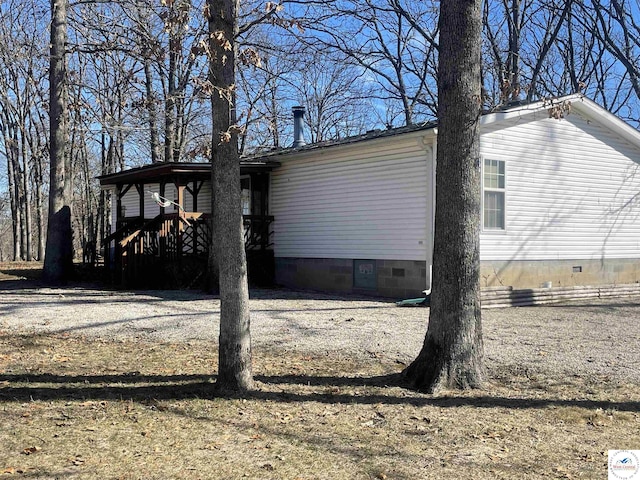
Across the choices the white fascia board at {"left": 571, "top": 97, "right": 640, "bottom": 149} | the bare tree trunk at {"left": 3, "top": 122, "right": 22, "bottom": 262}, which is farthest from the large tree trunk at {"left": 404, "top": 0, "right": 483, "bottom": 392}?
the bare tree trunk at {"left": 3, "top": 122, "right": 22, "bottom": 262}

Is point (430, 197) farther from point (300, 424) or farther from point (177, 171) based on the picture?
point (300, 424)

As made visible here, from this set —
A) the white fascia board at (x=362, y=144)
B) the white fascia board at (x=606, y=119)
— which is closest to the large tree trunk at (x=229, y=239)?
the white fascia board at (x=362, y=144)

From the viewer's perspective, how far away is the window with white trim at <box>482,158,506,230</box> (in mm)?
12594

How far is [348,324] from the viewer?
9.13m

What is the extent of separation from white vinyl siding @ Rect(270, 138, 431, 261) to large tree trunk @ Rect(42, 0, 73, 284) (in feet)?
17.5

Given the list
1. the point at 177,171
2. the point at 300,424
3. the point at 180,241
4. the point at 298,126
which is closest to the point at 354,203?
the point at 177,171

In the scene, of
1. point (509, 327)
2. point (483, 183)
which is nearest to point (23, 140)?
point (483, 183)

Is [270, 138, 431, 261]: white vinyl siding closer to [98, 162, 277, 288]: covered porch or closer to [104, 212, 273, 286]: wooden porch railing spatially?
[98, 162, 277, 288]: covered porch

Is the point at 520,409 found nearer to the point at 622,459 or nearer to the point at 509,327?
the point at 622,459

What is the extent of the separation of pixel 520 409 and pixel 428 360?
0.89 metres

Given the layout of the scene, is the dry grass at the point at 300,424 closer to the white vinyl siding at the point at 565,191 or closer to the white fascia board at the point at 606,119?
Answer: the white vinyl siding at the point at 565,191

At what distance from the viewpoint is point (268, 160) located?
50.8 feet

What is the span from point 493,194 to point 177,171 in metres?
7.01

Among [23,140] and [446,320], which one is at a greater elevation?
[23,140]
